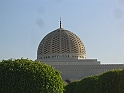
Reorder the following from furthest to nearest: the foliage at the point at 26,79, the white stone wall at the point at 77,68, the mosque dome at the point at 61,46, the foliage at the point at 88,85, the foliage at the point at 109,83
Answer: the mosque dome at the point at 61,46 < the white stone wall at the point at 77,68 < the foliage at the point at 88,85 < the foliage at the point at 109,83 < the foliage at the point at 26,79

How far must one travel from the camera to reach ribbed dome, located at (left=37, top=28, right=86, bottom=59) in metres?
83.5

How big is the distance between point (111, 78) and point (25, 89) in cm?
774

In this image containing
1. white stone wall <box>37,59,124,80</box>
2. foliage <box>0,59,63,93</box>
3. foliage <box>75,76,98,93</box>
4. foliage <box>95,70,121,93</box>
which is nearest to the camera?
foliage <box>0,59,63,93</box>

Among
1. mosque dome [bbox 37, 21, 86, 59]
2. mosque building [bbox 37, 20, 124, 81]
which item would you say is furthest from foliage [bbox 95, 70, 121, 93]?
mosque dome [bbox 37, 21, 86, 59]

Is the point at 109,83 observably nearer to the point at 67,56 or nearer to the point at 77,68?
the point at 77,68

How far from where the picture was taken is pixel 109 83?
27359 millimetres

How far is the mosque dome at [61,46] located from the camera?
274 feet

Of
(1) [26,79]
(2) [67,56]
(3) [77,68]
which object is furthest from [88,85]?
(2) [67,56]

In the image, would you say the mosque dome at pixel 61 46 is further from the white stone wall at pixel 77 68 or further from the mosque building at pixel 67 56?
the white stone wall at pixel 77 68

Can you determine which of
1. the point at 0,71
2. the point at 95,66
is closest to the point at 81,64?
the point at 95,66

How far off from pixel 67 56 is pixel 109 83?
2185 inches

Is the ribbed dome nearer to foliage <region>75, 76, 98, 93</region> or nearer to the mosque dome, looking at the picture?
the mosque dome

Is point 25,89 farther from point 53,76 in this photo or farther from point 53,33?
point 53,33

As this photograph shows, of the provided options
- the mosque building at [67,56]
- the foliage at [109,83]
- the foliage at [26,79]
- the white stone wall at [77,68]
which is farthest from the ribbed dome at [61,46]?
the foliage at [26,79]
